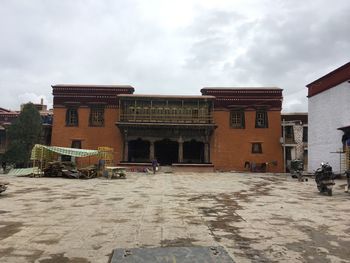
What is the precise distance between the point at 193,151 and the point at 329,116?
590 inches

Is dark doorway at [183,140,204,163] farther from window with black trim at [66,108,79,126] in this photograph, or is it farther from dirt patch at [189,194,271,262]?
dirt patch at [189,194,271,262]

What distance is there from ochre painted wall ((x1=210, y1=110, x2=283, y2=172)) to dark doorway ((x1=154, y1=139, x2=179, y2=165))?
415 cm

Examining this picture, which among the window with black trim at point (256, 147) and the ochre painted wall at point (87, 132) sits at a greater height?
the ochre painted wall at point (87, 132)

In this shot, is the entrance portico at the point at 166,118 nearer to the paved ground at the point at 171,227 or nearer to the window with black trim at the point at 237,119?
the window with black trim at the point at 237,119

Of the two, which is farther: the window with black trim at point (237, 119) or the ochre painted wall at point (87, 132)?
the window with black trim at point (237, 119)

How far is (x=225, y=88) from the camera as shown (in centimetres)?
3947

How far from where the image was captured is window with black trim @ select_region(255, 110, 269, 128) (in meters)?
39.3

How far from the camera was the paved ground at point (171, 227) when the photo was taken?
6664 millimetres

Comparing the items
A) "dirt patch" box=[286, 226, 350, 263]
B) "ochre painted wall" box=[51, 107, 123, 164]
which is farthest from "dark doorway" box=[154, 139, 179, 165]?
"dirt patch" box=[286, 226, 350, 263]

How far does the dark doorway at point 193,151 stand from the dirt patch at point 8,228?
3080 cm

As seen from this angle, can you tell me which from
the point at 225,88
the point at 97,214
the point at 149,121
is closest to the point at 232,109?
the point at 225,88

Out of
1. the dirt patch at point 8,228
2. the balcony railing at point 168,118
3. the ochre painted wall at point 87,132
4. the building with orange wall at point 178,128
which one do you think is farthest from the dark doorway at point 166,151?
the dirt patch at point 8,228

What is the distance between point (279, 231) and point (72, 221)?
501 centimetres

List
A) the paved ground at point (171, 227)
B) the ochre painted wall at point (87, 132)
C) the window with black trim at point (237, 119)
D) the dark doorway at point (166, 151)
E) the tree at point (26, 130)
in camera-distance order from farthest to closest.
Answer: the dark doorway at point (166, 151), the window with black trim at point (237, 119), the ochre painted wall at point (87, 132), the tree at point (26, 130), the paved ground at point (171, 227)
